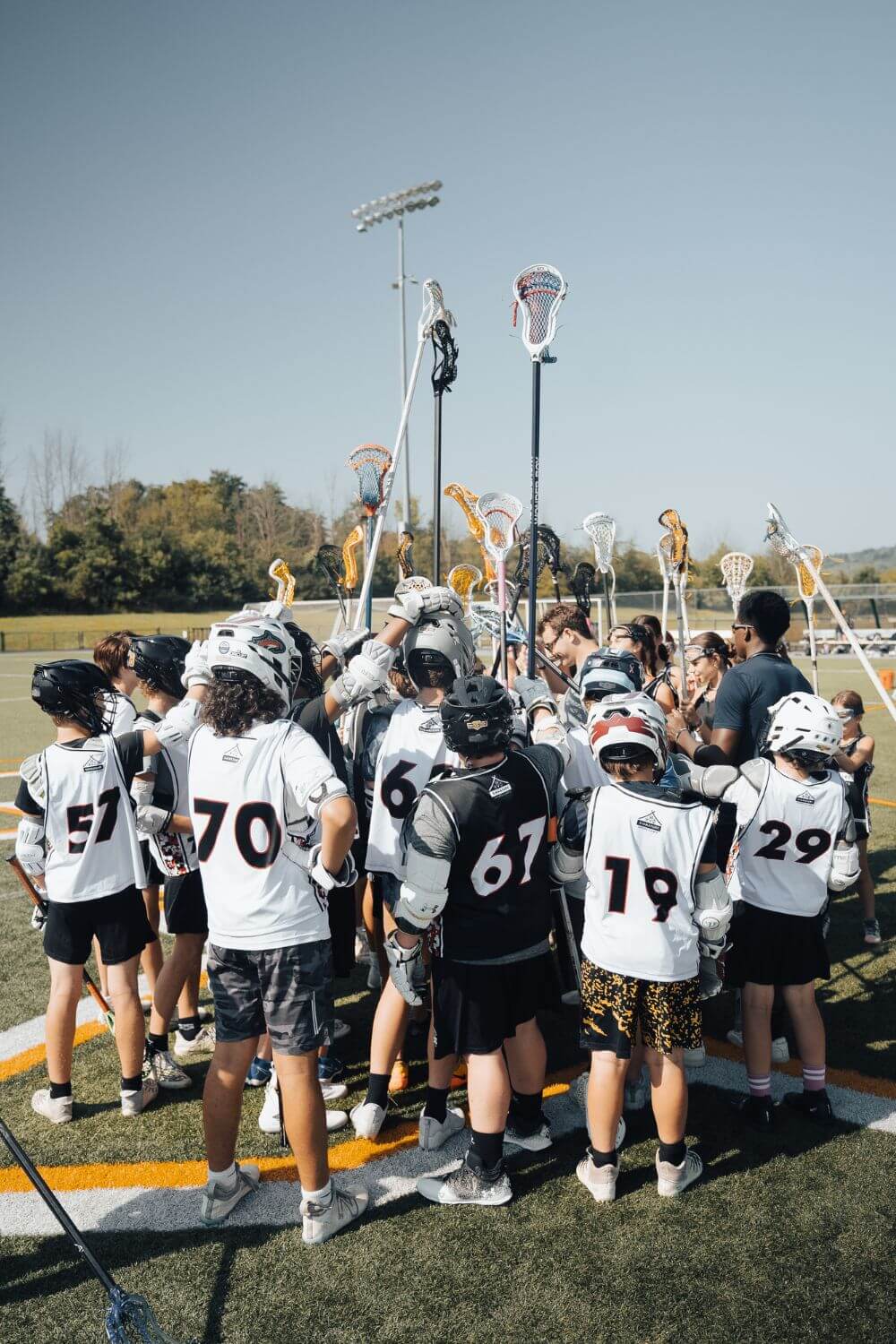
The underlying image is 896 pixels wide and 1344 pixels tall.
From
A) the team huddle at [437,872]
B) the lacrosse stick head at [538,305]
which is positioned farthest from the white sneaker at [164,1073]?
the lacrosse stick head at [538,305]

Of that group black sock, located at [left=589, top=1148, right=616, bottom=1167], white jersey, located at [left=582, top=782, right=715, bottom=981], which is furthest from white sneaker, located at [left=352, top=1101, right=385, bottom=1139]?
white jersey, located at [left=582, top=782, right=715, bottom=981]

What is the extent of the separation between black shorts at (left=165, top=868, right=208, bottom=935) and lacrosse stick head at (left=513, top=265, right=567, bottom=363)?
3504 mm

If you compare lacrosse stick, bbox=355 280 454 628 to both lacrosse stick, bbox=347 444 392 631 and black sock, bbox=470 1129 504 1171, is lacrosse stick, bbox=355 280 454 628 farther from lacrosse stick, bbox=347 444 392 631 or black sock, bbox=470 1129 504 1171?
black sock, bbox=470 1129 504 1171

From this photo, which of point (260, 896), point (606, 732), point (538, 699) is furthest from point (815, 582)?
point (260, 896)

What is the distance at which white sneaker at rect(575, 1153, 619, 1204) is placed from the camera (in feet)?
10.8

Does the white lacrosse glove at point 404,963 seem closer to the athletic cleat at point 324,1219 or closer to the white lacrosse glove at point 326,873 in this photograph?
the white lacrosse glove at point 326,873

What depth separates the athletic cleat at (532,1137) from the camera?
3654mm

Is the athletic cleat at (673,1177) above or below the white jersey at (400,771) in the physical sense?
below

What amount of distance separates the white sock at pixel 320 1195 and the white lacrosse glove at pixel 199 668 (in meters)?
1.94

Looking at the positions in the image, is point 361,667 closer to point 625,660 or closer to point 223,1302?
point 625,660

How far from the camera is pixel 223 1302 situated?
286cm

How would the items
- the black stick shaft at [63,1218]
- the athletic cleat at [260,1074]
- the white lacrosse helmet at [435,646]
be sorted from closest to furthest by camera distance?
the black stick shaft at [63,1218] < the white lacrosse helmet at [435,646] < the athletic cleat at [260,1074]

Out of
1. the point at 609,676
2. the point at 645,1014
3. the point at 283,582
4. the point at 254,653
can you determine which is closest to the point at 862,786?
the point at 609,676

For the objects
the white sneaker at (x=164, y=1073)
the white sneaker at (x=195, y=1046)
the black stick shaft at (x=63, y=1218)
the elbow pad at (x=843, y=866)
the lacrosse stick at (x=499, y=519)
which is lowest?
the white sneaker at (x=195, y=1046)
